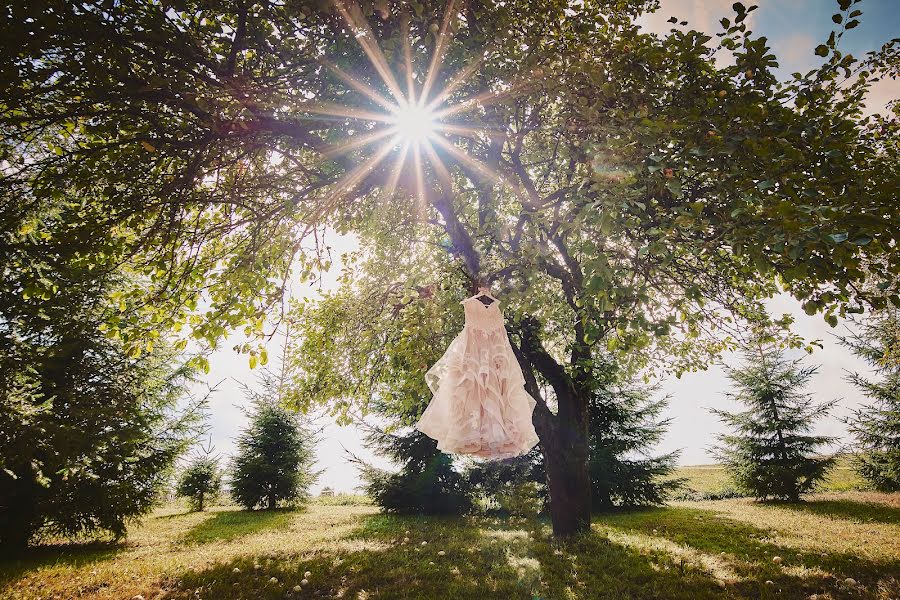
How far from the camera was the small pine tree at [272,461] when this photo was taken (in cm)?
1783

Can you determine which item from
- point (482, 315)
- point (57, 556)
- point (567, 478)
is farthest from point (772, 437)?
point (57, 556)

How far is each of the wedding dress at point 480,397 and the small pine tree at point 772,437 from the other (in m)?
15.0

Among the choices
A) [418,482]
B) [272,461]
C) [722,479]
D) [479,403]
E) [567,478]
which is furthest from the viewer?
[722,479]

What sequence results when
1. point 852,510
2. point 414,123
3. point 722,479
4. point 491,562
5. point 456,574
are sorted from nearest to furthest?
point 414,123 < point 456,574 < point 491,562 < point 852,510 < point 722,479

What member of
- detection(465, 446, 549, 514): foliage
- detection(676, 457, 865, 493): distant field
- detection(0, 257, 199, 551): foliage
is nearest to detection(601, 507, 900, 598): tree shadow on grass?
detection(465, 446, 549, 514): foliage

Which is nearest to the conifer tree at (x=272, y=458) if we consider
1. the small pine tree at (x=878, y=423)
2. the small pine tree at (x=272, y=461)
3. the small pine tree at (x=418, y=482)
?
the small pine tree at (x=272, y=461)

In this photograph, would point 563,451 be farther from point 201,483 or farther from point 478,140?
point 201,483

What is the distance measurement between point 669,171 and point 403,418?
10347 mm

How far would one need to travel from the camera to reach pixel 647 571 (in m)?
7.28

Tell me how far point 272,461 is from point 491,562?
13.2 meters

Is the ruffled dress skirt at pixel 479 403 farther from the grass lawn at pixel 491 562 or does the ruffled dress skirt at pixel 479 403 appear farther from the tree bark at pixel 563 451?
the tree bark at pixel 563 451

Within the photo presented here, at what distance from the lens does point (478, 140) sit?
7.57 meters

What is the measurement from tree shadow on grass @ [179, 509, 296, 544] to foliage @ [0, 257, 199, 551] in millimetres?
1726

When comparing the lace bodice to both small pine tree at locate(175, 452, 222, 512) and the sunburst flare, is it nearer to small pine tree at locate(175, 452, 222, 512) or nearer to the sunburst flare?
the sunburst flare
